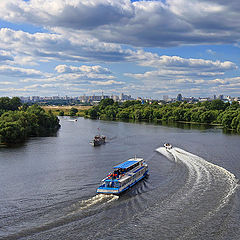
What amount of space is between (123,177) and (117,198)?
3.89m

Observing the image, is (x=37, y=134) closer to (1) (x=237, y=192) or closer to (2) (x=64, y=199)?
(2) (x=64, y=199)

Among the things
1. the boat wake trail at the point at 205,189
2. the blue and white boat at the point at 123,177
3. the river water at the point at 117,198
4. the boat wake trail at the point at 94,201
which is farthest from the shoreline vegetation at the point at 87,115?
the boat wake trail at the point at 94,201

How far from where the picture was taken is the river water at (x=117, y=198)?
818 inches

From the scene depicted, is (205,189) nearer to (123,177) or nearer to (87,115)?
(123,177)

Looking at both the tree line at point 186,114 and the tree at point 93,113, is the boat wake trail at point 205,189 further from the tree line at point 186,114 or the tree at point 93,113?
the tree at point 93,113

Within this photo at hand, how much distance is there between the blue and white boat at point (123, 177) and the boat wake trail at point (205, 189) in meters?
5.18

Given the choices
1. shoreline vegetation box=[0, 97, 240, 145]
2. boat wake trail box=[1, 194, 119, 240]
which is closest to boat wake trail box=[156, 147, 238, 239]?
boat wake trail box=[1, 194, 119, 240]

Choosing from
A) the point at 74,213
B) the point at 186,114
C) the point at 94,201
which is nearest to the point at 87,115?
the point at 186,114

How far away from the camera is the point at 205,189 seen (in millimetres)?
29500

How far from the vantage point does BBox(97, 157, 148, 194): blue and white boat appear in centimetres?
2795

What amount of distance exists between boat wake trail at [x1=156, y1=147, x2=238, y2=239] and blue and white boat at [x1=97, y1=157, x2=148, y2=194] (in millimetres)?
5176

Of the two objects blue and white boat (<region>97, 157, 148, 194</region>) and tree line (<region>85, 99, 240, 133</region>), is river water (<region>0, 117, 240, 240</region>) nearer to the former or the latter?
blue and white boat (<region>97, 157, 148, 194</region>)

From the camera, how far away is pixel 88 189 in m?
29.0

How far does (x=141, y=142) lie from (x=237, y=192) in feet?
106
